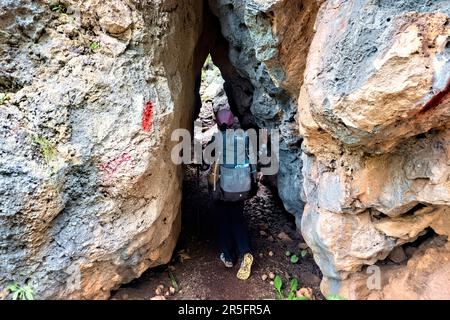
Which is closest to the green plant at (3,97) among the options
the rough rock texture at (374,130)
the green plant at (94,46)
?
the green plant at (94,46)

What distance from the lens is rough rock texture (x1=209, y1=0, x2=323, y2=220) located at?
11.0 feet

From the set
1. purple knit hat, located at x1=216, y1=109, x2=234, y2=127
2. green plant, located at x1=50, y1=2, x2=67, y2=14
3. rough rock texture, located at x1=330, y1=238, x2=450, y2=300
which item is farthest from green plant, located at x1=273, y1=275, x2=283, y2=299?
green plant, located at x1=50, y1=2, x2=67, y2=14

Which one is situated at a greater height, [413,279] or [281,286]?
[413,279]

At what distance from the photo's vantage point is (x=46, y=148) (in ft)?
9.73

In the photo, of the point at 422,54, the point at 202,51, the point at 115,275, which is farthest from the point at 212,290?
the point at 202,51

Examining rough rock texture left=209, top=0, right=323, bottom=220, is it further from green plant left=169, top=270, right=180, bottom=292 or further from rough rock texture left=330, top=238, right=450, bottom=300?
green plant left=169, top=270, right=180, bottom=292

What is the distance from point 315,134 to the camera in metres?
3.22

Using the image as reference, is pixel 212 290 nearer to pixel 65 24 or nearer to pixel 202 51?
pixel 65 24

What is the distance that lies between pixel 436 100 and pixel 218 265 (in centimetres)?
321

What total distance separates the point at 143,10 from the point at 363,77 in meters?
2.09

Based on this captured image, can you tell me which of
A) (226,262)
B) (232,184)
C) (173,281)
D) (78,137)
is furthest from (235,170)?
(78,137)

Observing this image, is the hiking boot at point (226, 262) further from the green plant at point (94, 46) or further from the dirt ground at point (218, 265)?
the green plant at point (94, 46)

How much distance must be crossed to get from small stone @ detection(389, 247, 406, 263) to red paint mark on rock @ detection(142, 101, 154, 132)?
2.56m

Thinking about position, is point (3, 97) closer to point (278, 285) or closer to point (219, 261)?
point (219, 261)
